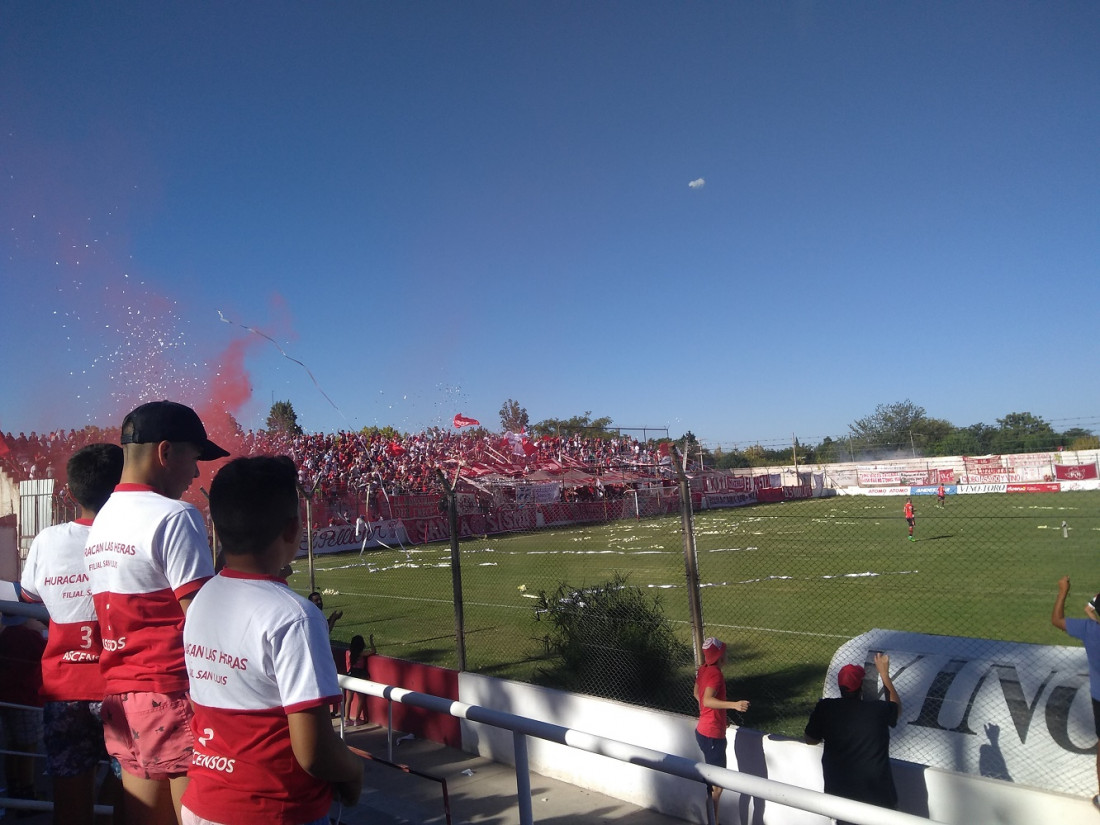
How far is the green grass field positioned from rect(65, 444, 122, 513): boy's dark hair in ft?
17.5

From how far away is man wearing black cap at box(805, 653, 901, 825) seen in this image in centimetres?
430

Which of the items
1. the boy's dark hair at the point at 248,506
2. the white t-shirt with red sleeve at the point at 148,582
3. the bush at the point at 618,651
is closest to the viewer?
the boy's dark hair at the point at 248,506

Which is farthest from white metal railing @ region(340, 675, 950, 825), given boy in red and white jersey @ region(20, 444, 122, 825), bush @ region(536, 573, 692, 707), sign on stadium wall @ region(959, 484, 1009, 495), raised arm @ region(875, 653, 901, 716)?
sign on stadium wall @ region(959, 484, 1009, 495)

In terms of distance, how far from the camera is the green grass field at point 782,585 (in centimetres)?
795

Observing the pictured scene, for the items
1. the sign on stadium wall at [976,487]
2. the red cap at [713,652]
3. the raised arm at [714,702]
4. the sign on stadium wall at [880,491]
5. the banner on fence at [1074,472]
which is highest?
the banner on fence at [1074,472]

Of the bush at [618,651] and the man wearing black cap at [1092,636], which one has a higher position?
the man wearing black cap at [1092,636]

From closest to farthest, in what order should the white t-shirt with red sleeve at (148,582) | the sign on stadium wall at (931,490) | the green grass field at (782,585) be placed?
the white t-shirt with red sleeve at (148,582), the green grass field at (782,585), the sign on stadium wall at (931,490)

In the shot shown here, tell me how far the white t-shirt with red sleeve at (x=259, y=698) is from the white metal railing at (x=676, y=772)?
2.71 ft

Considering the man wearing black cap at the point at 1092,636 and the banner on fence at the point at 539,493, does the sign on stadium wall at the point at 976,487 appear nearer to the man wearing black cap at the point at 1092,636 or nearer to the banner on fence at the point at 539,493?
the man wearing black cap at the point at 1092,636

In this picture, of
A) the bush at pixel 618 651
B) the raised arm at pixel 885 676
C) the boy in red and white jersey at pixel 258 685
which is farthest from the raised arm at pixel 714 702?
the boy in red and white jersey at pixel 258 685

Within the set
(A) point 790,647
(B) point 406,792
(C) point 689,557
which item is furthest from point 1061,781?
(A) point 790,647

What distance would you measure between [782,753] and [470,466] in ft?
112

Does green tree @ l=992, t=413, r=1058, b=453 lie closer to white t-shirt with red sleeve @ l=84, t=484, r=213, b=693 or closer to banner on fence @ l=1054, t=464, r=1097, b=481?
banner on fence @ l=1054, t=464, r=1097, b=481

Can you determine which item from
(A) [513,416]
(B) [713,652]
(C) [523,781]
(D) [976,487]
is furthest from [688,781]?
(A) [513,416]
